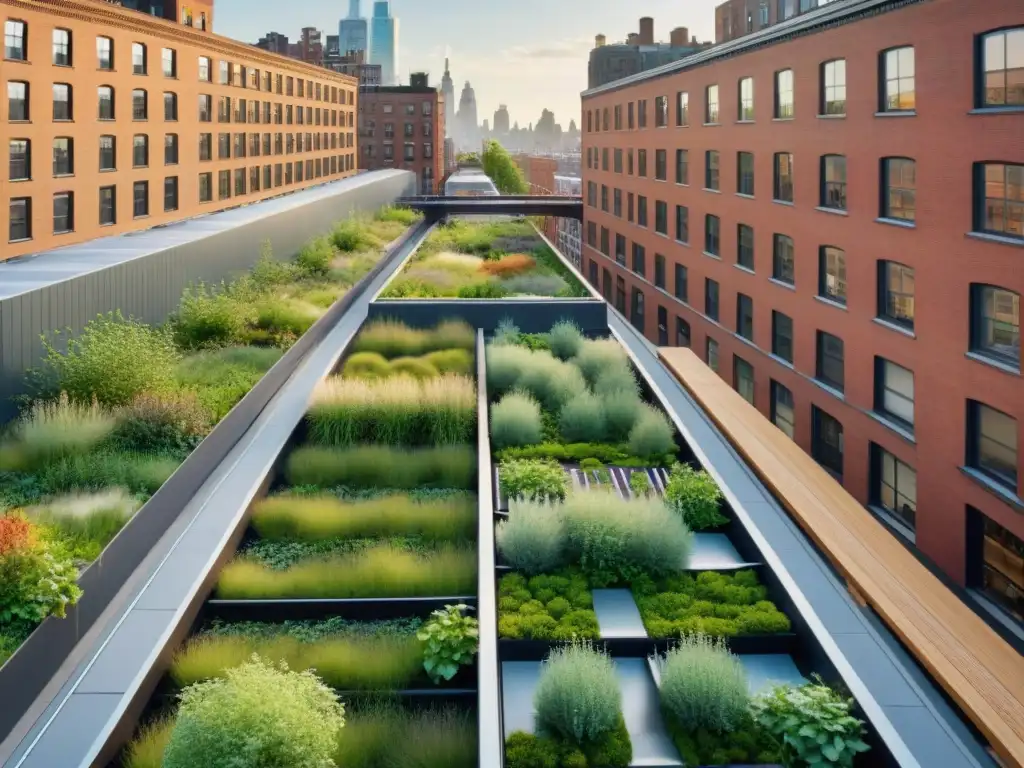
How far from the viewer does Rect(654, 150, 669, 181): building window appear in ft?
152

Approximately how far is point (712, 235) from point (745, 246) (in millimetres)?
3979

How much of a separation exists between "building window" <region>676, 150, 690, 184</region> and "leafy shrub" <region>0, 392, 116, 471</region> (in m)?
33.6

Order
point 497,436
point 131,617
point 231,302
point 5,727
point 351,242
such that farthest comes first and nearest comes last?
1. point 351,242
2. point 231,302
3. point 497,436
4. point 131,617
5. point 5,727

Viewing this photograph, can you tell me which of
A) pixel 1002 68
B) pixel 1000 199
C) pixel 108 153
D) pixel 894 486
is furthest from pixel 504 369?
pixel 108 153

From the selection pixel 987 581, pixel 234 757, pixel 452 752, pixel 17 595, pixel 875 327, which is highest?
pixel 875 327

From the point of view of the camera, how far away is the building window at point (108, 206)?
38.6m

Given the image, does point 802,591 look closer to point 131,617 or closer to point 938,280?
point 131,617

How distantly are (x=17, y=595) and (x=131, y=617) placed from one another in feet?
3.95

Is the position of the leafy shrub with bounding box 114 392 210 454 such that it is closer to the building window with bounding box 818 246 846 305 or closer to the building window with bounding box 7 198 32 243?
the building window with bounding box 818 246 846 305

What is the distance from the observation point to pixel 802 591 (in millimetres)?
10250

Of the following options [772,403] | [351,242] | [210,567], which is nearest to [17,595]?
[210,567]

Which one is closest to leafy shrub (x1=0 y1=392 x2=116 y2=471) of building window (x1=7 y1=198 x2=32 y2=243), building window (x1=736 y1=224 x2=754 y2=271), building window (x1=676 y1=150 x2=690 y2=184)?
building window (x1=7 y1=198 x2=32 y2=243)

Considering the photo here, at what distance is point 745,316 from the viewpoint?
36188 mm

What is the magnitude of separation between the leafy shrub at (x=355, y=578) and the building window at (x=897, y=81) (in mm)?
18651
